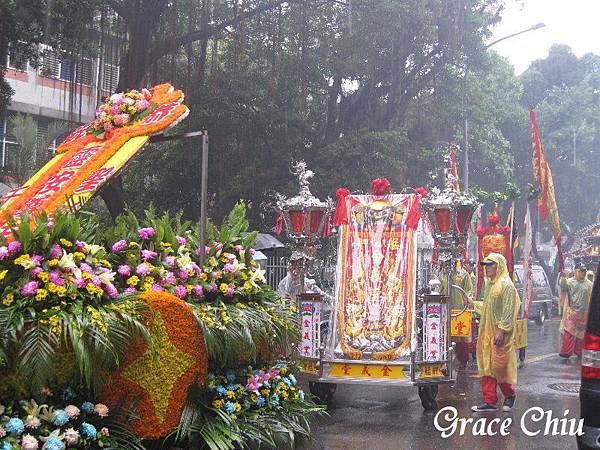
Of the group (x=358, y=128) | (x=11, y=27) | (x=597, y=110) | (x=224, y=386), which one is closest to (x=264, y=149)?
(x=358, y=128)

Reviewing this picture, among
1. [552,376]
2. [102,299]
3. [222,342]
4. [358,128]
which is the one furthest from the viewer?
[358,128]

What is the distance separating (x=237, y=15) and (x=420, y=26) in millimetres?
5397

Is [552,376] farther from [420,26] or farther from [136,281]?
[420,26]

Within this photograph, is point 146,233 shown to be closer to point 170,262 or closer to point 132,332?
point 170,262

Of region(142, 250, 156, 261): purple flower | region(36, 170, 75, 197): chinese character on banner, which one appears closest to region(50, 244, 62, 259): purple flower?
region(142, 250, 156, 261): purple flower

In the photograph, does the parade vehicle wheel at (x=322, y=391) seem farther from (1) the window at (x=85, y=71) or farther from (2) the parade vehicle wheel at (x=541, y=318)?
(2) the parade vehicle wheel at (x=541, y=318)

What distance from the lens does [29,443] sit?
4070mm

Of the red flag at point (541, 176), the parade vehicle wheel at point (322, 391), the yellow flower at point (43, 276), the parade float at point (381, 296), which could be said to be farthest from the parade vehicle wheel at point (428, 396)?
the red flag at point (541, 176)

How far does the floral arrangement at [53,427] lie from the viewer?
4102 millimetres

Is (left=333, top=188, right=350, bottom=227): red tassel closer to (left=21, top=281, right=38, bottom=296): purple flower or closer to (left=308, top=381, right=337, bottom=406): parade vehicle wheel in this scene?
(left=308, top=381, right=337, bottom=406): parade vehicle wheel

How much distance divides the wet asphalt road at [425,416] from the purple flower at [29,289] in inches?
114

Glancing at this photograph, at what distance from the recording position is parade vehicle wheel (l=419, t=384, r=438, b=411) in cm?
848

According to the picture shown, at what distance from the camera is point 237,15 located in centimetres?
Answer: 1491

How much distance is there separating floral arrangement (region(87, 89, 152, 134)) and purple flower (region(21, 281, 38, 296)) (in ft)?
8.08
